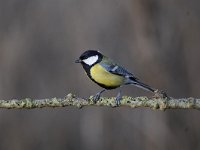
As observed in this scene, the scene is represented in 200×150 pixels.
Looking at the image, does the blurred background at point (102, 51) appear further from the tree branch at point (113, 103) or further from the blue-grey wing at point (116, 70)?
the tree branch at point (113, 103)

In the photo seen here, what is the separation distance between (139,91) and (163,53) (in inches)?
24.0

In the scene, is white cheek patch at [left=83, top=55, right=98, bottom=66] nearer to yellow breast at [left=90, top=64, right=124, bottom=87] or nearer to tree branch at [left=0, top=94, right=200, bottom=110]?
yellow breast at [left=90, top=64, right=124, bottom=87]

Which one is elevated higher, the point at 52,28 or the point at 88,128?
the point at 52,28

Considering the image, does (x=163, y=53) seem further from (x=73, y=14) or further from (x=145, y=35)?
(x=73, y=14)

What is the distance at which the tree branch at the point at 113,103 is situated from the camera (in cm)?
144

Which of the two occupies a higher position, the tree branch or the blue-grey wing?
the blue-grey wing

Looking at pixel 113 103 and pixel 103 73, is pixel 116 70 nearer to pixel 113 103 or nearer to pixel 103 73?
pixel 103 73

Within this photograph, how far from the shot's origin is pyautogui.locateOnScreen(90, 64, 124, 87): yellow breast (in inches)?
71.2

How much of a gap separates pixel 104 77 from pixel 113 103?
0.96ft

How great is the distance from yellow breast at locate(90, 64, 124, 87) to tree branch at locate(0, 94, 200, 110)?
203 mm

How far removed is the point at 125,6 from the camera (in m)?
4.59

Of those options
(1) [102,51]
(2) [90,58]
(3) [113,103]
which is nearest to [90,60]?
(2) [90,58]

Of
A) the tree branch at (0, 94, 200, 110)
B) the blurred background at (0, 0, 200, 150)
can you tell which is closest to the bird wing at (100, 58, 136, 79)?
the tree branch at (0, 94, 200, 110)

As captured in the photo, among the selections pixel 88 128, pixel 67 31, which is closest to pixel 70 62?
pixel 67 31
